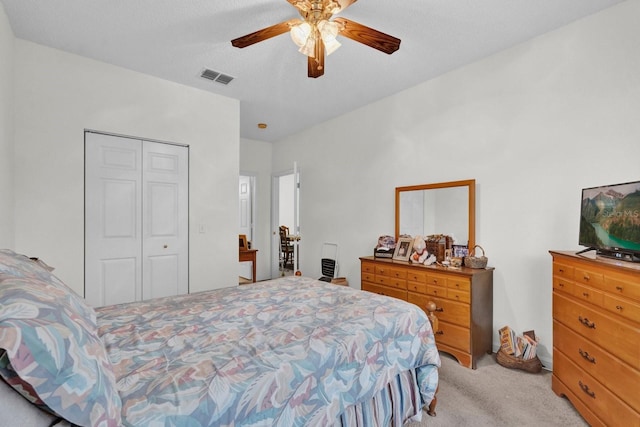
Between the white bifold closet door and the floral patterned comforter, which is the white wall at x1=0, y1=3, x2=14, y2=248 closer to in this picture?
the white bifold closet door

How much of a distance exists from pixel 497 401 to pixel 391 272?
138 centimetres

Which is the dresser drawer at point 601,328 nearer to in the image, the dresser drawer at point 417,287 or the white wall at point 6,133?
the dresser drawer at point 417,287

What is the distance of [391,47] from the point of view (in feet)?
6.84

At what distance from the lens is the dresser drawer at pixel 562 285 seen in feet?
6.39

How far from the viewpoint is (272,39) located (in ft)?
8.39

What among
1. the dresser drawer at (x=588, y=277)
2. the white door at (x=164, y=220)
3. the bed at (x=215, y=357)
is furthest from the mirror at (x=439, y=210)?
the white door at (x=164, y=220)

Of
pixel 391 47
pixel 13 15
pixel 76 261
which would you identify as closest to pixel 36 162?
pixel 76 261

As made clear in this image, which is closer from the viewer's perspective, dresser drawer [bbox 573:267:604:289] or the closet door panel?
dresser drawer [bbox 573:267:604:289]

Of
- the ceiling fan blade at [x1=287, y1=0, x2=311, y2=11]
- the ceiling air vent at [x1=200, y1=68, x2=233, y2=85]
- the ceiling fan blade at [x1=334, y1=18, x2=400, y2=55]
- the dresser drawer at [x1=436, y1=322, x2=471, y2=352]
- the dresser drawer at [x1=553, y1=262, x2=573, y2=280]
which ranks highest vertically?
the ceiling air vent at [x1=200, y1=68, x2=233, y2=85]

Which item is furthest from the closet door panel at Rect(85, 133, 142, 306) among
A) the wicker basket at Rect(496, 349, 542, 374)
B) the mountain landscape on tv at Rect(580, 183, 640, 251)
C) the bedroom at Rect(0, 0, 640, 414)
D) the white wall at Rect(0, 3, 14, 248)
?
the mountain landscape on tv at Rect(580, 183, 640, 251)

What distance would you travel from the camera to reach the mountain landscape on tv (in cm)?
162

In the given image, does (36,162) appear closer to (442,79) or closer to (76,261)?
(76,261)

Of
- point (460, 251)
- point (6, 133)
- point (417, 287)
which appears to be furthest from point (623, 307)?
point (6, 133)

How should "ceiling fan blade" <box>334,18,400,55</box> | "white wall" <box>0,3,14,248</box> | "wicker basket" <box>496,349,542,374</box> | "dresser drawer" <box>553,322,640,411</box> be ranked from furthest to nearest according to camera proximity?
"wicker basket" <box>496,349,542,374</box>, "white wall" <box>0,3,14,248</box>, "ceiling fan blade" <box>334,18,400,55</box>, "dresser drawer" <box>553,322,640,411</box>
